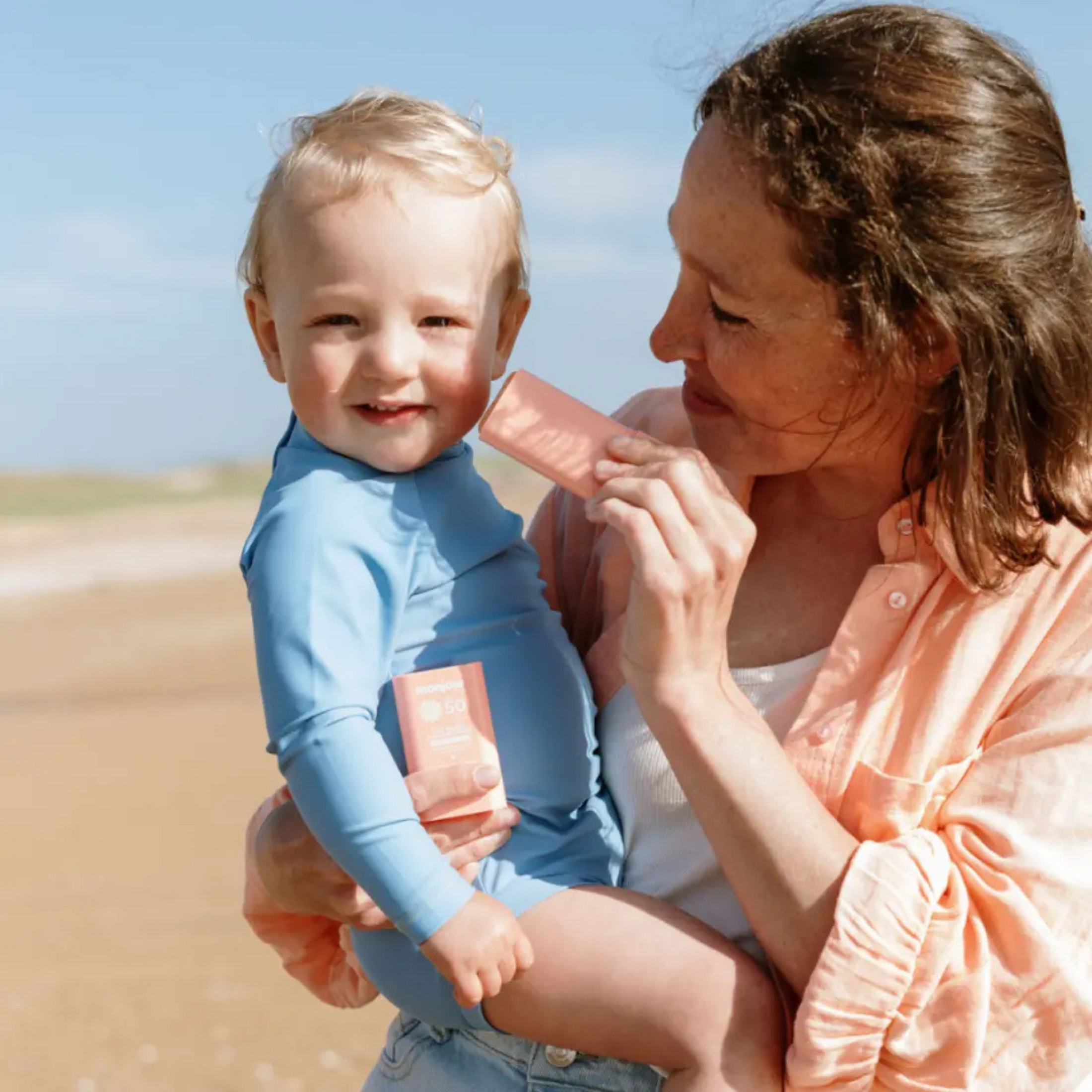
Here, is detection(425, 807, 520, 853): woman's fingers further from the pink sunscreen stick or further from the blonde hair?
the blonde hair

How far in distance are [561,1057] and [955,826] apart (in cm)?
62

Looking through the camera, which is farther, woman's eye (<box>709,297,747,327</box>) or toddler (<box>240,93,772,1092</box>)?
woman's eye (<box>709,297,747,327</box>)

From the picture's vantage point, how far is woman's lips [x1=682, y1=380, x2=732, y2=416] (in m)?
2.34

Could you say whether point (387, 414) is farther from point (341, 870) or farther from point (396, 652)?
point (341, 870)

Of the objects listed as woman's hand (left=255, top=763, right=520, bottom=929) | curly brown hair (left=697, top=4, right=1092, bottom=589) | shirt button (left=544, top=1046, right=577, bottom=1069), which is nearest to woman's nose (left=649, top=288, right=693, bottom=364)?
curly brown hair (left=697, top=4, right=1092, bottom=589)

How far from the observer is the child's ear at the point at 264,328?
93.7 inches

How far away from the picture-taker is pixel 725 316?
2238mm

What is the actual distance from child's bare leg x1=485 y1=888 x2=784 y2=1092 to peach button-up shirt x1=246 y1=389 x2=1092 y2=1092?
7 cm

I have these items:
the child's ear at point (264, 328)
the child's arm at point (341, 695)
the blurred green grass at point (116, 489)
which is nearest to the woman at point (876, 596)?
the child's arm at point (341, 695)

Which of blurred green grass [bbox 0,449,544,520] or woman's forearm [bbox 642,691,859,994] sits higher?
woman's forearm [bbox 642,691,859,994]

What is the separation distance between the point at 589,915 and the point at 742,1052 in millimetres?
261

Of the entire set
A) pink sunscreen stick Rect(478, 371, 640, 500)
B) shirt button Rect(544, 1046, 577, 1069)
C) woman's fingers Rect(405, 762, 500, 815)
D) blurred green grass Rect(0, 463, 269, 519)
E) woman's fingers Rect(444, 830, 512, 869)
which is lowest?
blurred green grass Rect(0, 463, 269, 519)

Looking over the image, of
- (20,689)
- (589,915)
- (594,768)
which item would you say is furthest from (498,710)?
(20,689)

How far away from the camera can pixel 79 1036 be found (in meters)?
6.30
